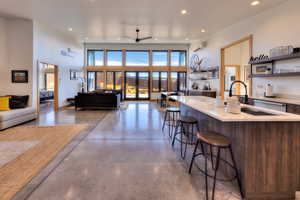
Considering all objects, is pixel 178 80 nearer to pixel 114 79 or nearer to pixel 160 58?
pixel 160 58

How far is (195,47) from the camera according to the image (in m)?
9.44

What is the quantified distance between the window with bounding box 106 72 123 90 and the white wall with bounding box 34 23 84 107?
1.88m

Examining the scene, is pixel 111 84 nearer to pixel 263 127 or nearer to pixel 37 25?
pixel 37 25

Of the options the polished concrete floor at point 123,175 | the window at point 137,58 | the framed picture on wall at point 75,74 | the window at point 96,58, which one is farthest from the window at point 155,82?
the polished concrete floor at point 123,175

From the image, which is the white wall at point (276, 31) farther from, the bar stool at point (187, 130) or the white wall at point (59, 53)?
the white wall at point (59, 53)

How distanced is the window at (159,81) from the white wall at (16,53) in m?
7.22

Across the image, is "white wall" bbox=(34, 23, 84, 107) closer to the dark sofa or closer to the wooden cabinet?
the dark sofa

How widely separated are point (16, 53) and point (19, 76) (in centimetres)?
82

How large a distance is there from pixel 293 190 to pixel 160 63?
32.9 feet

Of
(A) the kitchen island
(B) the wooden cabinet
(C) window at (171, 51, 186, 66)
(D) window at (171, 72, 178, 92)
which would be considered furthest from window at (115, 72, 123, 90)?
(A) the kitchen island

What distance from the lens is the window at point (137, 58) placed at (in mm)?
11062

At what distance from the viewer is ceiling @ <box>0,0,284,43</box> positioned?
4559 mm

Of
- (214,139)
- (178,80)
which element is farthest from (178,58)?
(214,139)

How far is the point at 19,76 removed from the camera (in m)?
5.61
